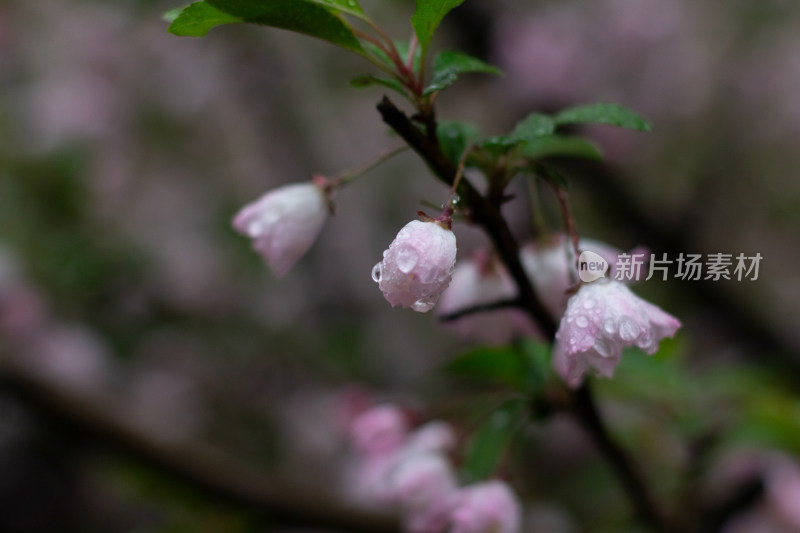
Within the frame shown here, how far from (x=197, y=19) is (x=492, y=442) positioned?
525 mm

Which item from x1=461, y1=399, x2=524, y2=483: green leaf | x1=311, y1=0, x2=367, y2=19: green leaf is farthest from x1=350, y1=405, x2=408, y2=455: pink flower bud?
x1=311, y1=0, x2=367, y2=19: green leaf

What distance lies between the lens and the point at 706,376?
1175mm

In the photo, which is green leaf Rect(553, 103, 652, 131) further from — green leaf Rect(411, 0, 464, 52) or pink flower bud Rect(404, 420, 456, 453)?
pink flower bud Rect(404, 420, 456, 453)

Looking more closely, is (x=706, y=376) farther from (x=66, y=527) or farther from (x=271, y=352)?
(x=66, y=527)

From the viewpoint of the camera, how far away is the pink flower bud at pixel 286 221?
66 cm

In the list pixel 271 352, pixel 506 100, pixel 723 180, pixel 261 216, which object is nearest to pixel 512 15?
pixel 506 100

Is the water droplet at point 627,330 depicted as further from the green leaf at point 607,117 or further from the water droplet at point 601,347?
the green leaf at point 607,117

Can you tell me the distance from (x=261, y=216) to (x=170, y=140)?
2.32m

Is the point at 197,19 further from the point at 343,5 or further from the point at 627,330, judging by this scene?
the point at 627,330

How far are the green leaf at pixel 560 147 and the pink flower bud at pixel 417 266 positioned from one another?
0.15 metres

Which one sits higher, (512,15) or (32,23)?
(32,23)

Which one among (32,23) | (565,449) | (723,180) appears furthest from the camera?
(32,23)

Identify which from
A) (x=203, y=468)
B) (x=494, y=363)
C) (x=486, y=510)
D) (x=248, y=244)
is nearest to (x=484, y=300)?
(x=494, y=363)

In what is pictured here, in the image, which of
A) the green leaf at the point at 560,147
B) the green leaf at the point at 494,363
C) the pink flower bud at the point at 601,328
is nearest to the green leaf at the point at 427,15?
the green leaf at the point at 560,147
